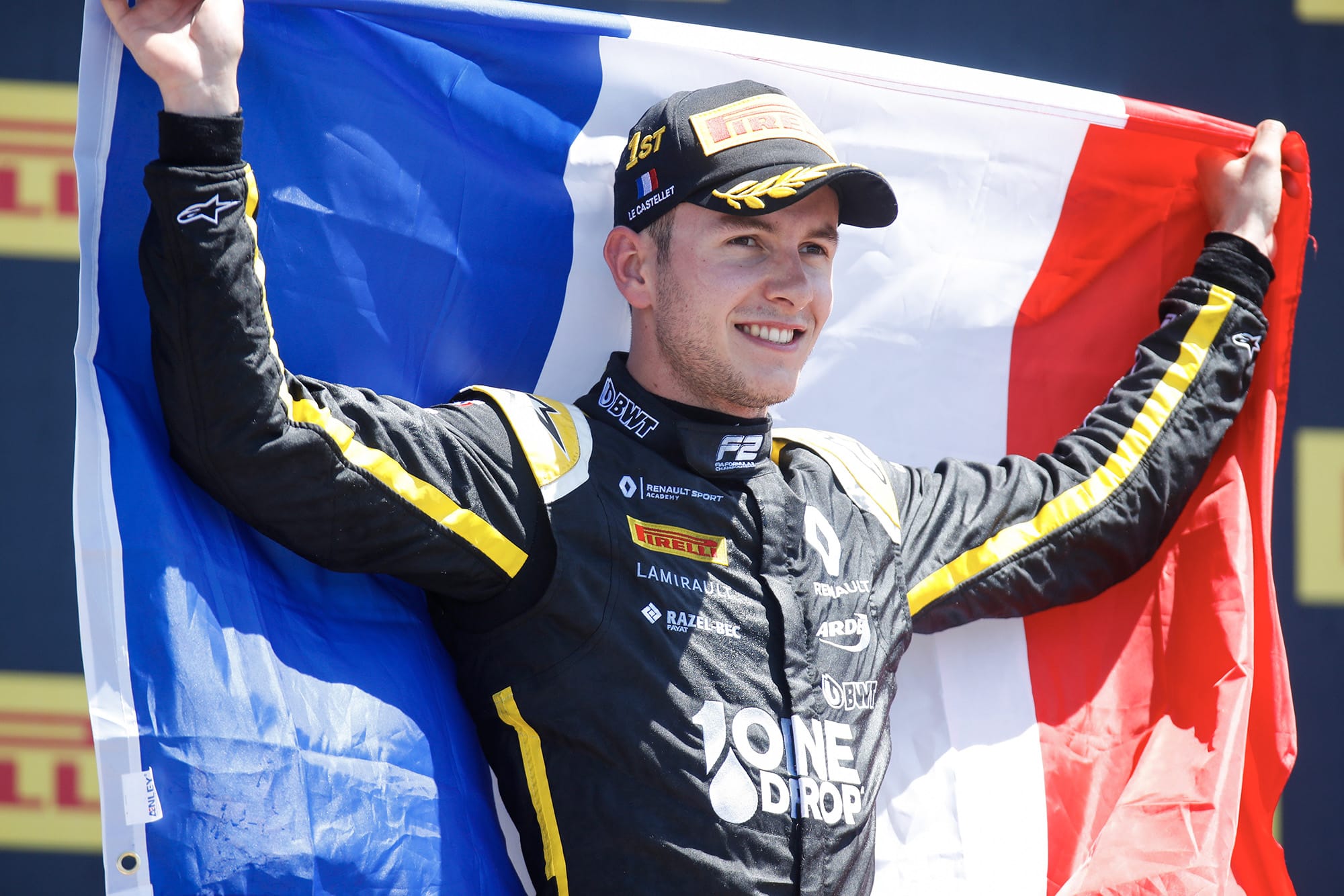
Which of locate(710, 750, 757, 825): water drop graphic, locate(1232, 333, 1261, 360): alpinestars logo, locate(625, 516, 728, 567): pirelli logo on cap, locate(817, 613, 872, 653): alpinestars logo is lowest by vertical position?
locate(710, 750, 757, 825): water drop graphic

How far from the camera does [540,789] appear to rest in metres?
A: 1.59

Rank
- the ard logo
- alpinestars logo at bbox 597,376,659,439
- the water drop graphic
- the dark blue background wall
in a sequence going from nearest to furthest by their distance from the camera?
the water drop graphic, alpinestars logo at bbox 597,376,659,439, the ard logo, the dark blue background wall

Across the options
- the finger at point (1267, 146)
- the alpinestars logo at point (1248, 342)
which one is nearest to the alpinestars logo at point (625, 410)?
the alpinestars logo at point (1248, 342)

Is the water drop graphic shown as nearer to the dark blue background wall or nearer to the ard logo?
the dark blue background wall

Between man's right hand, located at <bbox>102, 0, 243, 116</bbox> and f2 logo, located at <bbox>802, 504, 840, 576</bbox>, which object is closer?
man's right hand, located at <bbox>102, 0, 243, 116</bbox>

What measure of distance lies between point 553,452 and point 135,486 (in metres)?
0.49

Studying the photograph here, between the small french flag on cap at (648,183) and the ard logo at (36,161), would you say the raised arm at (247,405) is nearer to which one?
the small french flag on cap at (648,183)

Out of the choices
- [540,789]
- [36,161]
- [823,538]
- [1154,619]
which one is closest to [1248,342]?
[1154,619]

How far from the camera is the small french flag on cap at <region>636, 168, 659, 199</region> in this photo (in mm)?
1831

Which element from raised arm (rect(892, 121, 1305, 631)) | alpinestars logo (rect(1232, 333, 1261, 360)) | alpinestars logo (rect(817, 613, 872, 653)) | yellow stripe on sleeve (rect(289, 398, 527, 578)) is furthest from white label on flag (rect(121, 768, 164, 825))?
alpinestars logo (rect(1232, 333, 1261, 360))

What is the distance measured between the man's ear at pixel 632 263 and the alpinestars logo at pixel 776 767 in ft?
1.96

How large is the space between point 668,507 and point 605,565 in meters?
0.13

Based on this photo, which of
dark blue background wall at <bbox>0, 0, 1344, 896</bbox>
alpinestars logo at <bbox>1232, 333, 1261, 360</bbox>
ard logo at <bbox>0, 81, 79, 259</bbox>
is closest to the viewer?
alpinestars logo at <bbox>1232, 333, 1261, 360</bbox>

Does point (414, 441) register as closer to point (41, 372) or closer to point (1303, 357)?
point (41, 372)
